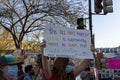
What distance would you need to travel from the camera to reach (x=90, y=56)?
6551 mm

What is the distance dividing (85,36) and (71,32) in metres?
0.28

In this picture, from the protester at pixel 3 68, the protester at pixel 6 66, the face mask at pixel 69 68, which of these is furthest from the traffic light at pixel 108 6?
the protester at pixel 3 68

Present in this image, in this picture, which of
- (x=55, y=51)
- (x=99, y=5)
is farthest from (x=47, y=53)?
(x=99, y=5)

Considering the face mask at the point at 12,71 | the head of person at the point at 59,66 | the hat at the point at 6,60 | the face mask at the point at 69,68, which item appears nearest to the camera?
the hat at the point at 6,60

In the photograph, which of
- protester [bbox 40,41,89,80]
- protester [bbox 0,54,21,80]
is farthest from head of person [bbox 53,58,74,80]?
protester [bbox 0,54,21,80]

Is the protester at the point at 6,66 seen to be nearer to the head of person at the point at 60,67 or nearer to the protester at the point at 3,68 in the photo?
the protester at the point at 3,68

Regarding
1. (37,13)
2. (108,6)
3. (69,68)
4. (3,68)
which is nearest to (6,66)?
(3,68)

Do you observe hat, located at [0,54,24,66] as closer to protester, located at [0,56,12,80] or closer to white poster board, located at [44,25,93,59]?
protester, located at [0,56,12,80]

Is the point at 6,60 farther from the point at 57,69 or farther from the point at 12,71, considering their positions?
the point at 57,69

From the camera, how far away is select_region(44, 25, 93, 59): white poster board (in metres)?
6.06

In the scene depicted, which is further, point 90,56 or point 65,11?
point 65,11

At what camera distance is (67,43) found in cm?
641

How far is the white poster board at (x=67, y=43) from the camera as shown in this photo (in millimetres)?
6059

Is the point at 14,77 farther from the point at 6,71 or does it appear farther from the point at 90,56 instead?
the point at 90,56
